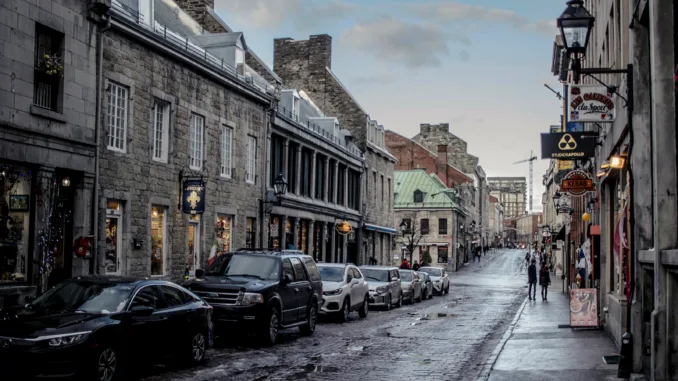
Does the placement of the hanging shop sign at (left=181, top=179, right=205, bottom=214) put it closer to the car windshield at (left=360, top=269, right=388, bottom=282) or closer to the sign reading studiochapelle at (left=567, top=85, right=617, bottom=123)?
the car windshield at (left=360, top=269, right=388, bottom=282)

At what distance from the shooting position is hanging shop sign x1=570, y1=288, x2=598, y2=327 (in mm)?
18875

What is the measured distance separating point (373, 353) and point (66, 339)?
22.4 feet

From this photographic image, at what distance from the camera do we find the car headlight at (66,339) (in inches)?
376

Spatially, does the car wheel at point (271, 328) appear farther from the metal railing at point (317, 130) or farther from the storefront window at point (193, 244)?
the metal railing at point (317, 130)

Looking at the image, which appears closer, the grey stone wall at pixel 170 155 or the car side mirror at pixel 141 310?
the car side mirror at pixel 141 310

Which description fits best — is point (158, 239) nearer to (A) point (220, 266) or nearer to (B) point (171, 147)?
(B) point (171, 147)

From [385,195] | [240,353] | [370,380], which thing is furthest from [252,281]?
[385,195]

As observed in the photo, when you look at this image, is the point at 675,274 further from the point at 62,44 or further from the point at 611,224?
the point at 62,44

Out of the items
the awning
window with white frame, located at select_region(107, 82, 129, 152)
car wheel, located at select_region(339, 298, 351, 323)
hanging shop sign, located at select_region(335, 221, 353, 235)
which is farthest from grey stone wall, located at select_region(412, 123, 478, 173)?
window with white frame, located at select_region(107, 82, 129, 152)

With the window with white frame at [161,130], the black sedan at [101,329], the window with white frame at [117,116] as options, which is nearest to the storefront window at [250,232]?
the window with white frame at [161,130]

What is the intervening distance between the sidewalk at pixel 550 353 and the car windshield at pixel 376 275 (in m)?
6.71

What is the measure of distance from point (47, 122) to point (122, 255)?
4.66m

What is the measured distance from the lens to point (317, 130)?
37.6m

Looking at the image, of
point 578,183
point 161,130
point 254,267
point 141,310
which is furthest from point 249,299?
point 578,183
